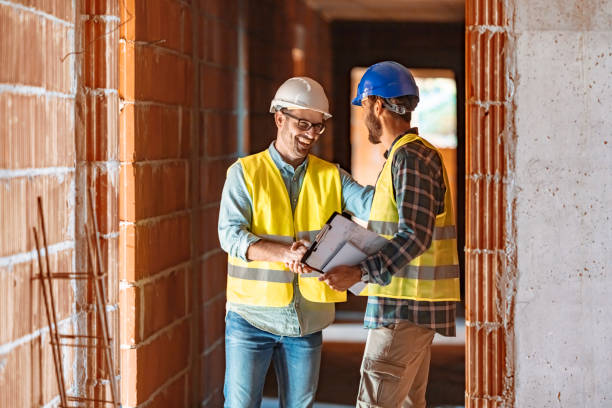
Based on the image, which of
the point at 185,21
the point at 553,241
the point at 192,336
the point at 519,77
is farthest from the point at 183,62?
the point at 553,241

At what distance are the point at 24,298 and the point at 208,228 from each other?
2.28m

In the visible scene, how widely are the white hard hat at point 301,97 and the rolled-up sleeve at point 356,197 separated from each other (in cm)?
29

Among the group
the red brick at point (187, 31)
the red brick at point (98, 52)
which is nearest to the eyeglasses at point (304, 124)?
the red brick at point (98, 52)

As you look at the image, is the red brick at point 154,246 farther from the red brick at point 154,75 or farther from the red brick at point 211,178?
the red brick at point 154,75

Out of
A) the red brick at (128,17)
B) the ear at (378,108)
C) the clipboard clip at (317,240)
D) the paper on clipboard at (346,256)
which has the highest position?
A: the red brick at (128,17)

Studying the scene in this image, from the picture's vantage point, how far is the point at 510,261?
3.16m

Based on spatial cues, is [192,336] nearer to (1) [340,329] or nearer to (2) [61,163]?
(2) [61,163]

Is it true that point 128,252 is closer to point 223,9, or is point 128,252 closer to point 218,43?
point 218,43

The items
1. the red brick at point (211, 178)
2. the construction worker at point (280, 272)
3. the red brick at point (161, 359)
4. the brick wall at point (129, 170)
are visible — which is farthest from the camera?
the red brick at point (211, 178)

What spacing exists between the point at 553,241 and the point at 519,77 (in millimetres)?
610

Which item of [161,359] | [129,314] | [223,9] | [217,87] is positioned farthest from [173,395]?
[223,9]

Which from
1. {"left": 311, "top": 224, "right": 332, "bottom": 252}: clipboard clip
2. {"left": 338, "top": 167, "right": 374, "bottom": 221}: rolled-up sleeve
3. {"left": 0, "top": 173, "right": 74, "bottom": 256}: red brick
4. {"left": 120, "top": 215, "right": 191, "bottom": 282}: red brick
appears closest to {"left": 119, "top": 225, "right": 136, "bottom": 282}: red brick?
{"left": 120, "top": 215, "right": 191, "bottom": 282}: red brick

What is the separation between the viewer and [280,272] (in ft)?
10.0

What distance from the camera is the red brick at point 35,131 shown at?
92.4 inches
